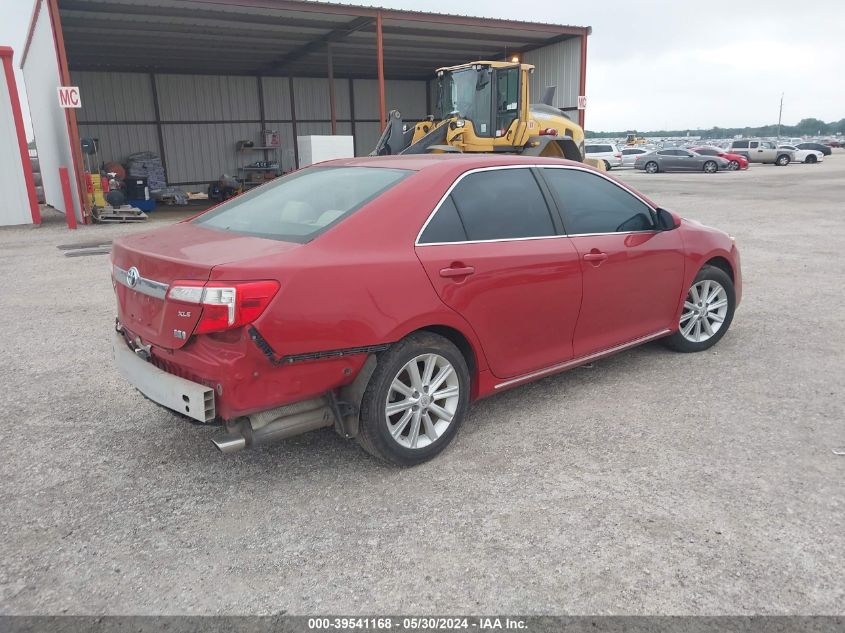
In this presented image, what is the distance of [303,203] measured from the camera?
367cm

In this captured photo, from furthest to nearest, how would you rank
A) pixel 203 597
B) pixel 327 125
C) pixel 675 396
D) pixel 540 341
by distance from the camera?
pixel 327 125
pixel 675 396
pixel 540 341
pixel 203 597

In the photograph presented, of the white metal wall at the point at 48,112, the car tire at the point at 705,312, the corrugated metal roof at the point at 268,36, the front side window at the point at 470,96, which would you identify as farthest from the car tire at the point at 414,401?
the corrugated metal roof at the point at 268,36

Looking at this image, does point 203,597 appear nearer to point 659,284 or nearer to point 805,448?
point 805,448

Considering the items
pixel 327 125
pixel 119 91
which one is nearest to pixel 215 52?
pixel 119 91

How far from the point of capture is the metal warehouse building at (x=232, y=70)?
17312 mm

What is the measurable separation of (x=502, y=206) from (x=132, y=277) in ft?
6.61

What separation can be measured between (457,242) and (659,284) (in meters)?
1.81

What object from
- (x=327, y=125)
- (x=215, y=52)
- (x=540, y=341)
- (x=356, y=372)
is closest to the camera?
(x=356, y=372)

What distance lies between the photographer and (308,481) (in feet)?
10.9

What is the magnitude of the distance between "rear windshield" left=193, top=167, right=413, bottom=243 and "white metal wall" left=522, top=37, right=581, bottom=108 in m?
19.4

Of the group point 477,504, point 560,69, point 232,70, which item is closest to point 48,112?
point 232,70

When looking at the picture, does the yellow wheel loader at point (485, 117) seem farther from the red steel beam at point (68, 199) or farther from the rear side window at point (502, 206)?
the rear side window at point (502, 206)

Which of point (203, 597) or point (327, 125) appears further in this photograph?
point (327, 125)

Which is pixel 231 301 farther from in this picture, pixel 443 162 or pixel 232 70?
pixel 232 70
